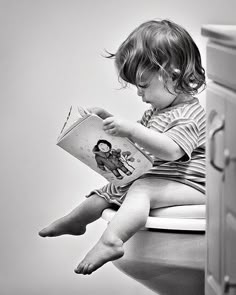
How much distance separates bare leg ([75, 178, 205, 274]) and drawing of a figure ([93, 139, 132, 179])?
5cm

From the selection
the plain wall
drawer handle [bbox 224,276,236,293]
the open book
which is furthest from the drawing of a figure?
the plain wall

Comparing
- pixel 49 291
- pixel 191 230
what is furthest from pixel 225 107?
pixel 49 291

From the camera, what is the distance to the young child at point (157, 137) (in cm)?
149

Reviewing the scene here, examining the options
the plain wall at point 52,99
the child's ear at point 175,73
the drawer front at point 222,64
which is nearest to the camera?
the drawer front at point 222,64

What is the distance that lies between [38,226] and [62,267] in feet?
0.42

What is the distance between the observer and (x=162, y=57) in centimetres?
160

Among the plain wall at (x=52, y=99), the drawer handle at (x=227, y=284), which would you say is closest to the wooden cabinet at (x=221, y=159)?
the drawer handle at (x=227, y=284)

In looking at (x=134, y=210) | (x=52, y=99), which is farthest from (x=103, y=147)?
(x=52, y=99)

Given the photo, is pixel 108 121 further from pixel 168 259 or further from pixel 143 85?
pixel 168 259

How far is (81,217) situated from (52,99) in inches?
24.0

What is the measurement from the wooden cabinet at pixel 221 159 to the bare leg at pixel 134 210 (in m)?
0.24

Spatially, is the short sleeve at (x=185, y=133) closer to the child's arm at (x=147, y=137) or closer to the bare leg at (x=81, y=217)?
the child's arm at (x=147, y=137)

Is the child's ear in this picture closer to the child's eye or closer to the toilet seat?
the child's eye

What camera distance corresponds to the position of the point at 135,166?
5.08ft
